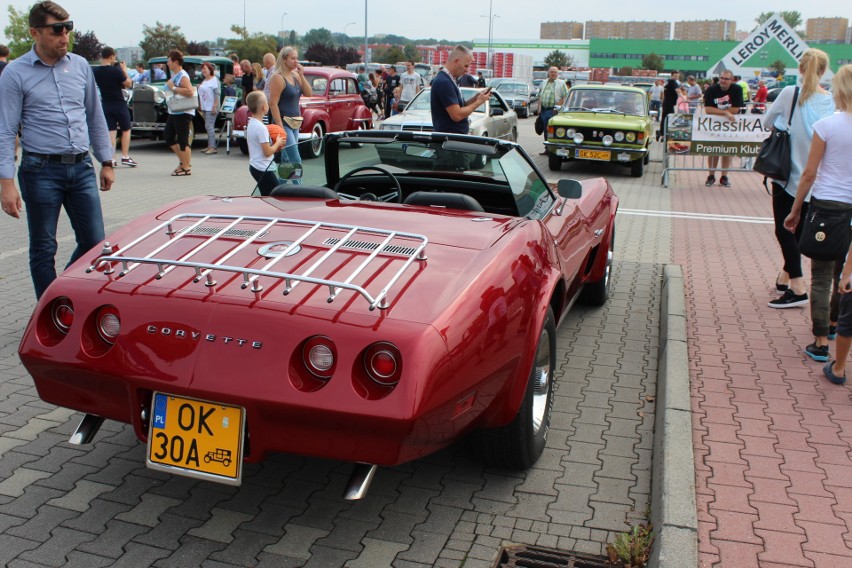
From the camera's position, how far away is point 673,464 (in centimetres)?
350

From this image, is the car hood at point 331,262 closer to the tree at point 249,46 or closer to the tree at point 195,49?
the tree at point 195,49

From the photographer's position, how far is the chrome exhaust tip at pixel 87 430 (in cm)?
316

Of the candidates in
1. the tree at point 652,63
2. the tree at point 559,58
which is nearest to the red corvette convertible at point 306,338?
the tree at point 559,58

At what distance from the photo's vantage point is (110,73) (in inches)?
494

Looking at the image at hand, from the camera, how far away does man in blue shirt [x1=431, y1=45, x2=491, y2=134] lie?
24.6ft

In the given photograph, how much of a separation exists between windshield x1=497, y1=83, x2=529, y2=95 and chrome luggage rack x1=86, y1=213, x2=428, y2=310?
1180 inches

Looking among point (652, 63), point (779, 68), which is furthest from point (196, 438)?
point (652, 63)

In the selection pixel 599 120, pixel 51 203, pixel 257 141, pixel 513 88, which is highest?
pixel 513 88

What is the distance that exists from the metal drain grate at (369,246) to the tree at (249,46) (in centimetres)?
5469

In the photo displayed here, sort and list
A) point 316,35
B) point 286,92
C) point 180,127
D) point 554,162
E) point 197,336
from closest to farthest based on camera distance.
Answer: point 197,336 → point 286,92 → point 180,127 → point 554,162 → point 316,35

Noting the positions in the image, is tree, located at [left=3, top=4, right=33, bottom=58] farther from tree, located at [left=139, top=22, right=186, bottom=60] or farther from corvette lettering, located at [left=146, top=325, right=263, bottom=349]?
corvette lettering, located at [left=146, top=325, right=263, bottom=349]

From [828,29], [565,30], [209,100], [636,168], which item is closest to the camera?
[636,168]

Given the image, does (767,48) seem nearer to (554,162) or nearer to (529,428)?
(554,162)

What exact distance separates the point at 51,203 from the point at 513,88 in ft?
96.1
